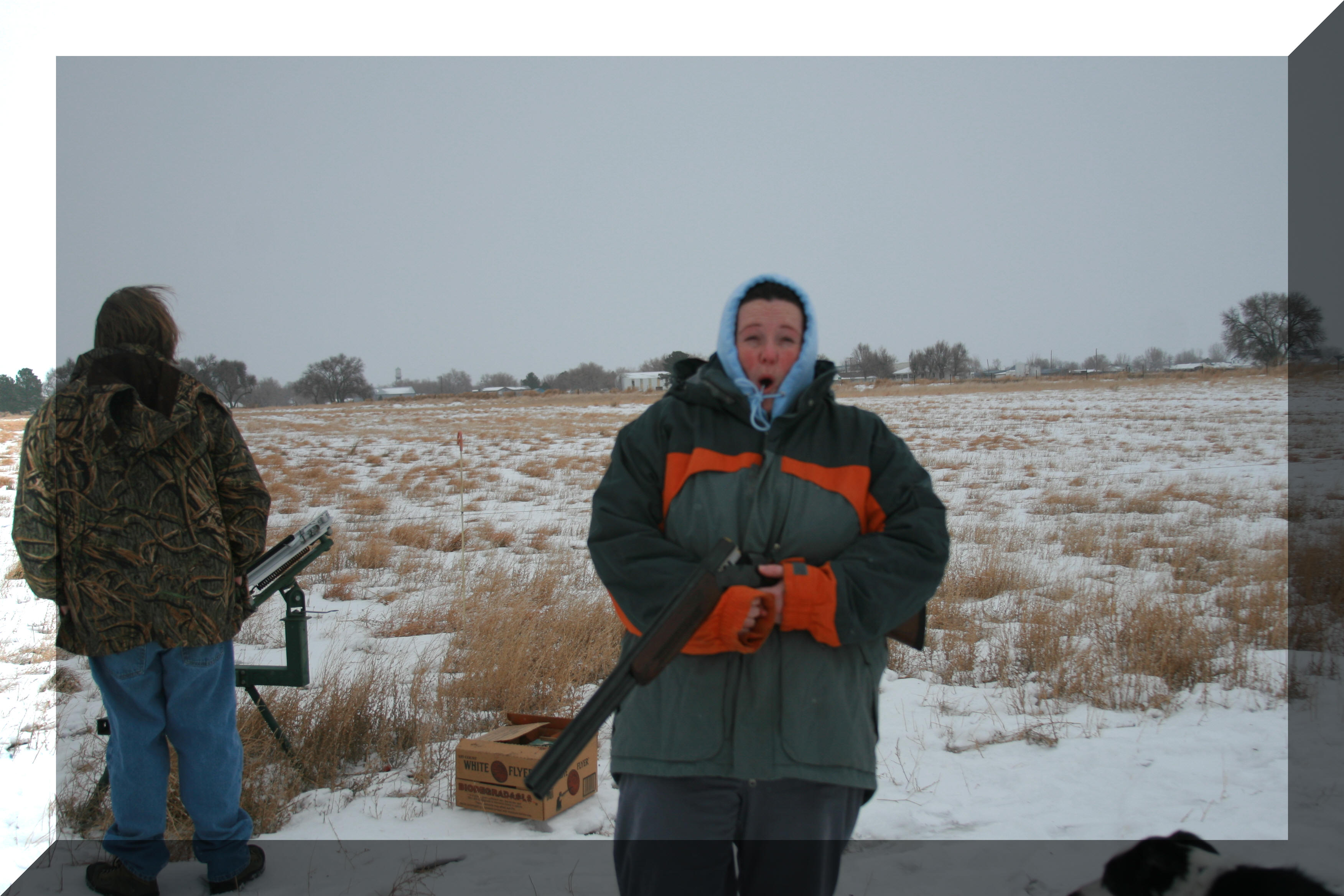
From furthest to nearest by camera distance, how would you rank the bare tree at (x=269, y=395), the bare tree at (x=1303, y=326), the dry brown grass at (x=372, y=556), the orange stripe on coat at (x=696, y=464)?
the bare tree at (x=269, y=395) < the dry brown grass at (x=372, y=556) < the bare tree at (x=1303, y=326) < the orange stripe on coat at (x=696, y=464)

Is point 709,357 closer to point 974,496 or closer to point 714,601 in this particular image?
point 714,601

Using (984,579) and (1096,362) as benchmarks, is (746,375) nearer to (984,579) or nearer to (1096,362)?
(984,579)

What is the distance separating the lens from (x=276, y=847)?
315 centimetres

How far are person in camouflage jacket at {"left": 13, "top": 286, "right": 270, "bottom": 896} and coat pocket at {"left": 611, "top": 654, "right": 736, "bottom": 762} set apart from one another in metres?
1.64

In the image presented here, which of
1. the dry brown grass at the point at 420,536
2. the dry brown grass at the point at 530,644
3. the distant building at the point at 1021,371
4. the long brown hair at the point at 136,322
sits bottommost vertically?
the dry brown grass at the point at 530,644

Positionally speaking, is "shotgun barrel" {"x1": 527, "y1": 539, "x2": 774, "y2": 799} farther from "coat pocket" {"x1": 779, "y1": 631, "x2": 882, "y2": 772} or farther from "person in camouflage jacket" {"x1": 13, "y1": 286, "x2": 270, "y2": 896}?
"person in camouflage jacket" {"x1": 13, "y1": 286, "x2": 270, "y2": 896}

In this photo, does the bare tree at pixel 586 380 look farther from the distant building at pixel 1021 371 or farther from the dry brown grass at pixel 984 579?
the dry brown grass at pixel 984 579

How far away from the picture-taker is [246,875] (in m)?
2.85

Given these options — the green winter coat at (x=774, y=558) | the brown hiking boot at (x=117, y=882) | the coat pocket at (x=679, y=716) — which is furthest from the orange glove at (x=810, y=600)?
the brown hiking boot at (x=117, y=882)

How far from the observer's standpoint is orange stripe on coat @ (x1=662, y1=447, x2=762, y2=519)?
5.99 ft

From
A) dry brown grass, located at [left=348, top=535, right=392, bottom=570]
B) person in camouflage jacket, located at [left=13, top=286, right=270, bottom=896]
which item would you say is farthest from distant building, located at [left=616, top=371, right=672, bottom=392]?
person in camouflage jacket, located at [left=13, top=286, right=270, bottom=896]

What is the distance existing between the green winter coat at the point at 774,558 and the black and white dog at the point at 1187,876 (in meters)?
1.15

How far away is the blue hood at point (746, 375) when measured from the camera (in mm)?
1863

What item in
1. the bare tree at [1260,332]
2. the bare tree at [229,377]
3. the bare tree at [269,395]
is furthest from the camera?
the bare tree at [269,395]
